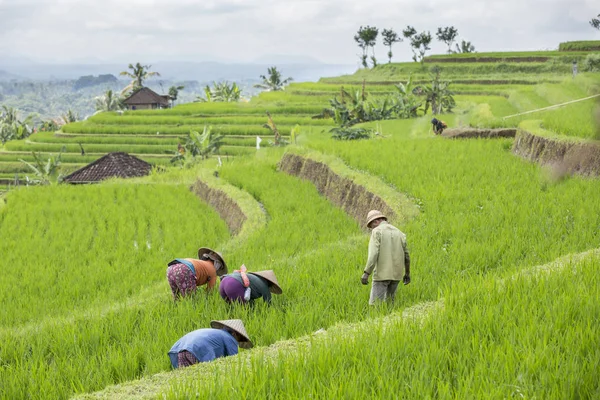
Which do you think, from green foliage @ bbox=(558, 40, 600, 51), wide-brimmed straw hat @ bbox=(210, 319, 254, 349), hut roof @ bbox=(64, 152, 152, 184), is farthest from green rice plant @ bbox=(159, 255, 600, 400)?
green foliage @ bbox=(558, 40, 600, 51)

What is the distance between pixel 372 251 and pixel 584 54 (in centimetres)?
3515

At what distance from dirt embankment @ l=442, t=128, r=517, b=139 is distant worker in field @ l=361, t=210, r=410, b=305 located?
8516 mm

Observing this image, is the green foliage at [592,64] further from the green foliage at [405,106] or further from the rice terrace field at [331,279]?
the rice terrace field at [331,279]

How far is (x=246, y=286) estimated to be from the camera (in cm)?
472

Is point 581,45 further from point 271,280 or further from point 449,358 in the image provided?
point 449,358

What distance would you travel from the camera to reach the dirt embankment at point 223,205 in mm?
10165

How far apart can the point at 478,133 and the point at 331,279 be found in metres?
8.78

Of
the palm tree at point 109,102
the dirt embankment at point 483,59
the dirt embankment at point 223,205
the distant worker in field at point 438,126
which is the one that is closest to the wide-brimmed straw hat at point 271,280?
the dirt embankment at point 223,205

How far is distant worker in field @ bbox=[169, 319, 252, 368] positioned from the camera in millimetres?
3621

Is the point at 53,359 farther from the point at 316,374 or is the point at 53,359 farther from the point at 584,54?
the point at 584,54

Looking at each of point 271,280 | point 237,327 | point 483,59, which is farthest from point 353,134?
point 483,59

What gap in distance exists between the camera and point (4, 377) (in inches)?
143

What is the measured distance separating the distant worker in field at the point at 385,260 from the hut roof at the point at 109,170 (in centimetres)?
1775

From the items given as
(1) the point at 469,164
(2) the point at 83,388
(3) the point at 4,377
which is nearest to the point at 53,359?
(3) the point at 4,377
